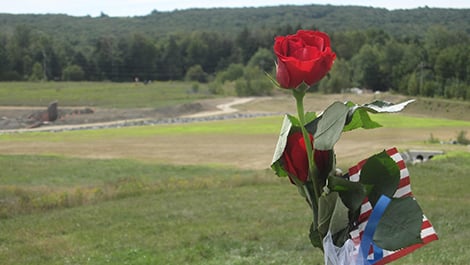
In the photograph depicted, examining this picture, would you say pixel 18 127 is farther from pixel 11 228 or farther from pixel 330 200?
pixel 330 200

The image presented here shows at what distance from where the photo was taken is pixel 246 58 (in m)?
138

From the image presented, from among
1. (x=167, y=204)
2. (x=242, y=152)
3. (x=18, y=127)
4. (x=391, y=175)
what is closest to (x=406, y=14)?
(x=18, y=127)

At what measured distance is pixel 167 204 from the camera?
1644cm

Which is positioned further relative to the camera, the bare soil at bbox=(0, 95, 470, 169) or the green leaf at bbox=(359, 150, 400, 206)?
the bare soil at bbox=(0, 95, 470, 169)

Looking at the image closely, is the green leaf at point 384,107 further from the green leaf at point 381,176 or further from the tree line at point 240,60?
the tree line at point 240,60

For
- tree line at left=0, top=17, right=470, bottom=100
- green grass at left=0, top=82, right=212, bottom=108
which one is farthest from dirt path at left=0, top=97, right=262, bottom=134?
tree line at left=0, top=17, right=470, bottom=100

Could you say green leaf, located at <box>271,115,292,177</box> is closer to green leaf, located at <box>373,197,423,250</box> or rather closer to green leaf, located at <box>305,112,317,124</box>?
green leaf, located at <box>305,112,317,124</box>

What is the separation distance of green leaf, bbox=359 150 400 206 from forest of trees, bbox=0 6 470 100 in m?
79.9

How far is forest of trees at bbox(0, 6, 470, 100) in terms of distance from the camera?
8900 cm

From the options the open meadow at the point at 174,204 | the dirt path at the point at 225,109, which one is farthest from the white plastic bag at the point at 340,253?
the dirt path at the point at 225,109

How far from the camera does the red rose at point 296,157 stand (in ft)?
7.97

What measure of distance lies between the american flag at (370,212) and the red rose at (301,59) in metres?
0.39

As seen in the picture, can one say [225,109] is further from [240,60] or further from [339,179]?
[339,179]

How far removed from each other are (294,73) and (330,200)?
44cm
